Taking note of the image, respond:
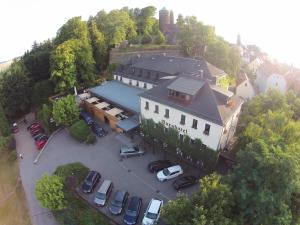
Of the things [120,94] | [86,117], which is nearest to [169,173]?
[120,94]

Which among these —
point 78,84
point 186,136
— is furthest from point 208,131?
point 78,84

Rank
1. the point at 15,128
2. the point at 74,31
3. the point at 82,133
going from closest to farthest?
the point at 82,133 < the point at 15,128 < the point at 74,31

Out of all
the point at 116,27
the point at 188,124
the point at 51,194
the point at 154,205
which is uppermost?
the point at 116,27

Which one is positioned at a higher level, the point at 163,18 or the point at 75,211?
the point at 163,18

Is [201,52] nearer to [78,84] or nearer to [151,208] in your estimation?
[78,84]

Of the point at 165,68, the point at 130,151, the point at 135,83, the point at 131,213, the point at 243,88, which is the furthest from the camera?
the point at 243,88

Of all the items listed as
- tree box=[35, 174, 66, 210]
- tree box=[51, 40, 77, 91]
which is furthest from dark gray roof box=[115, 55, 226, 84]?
tree box=[35, 174, 66, 210]

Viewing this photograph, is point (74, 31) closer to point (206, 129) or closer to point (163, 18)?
point (163, 18)
